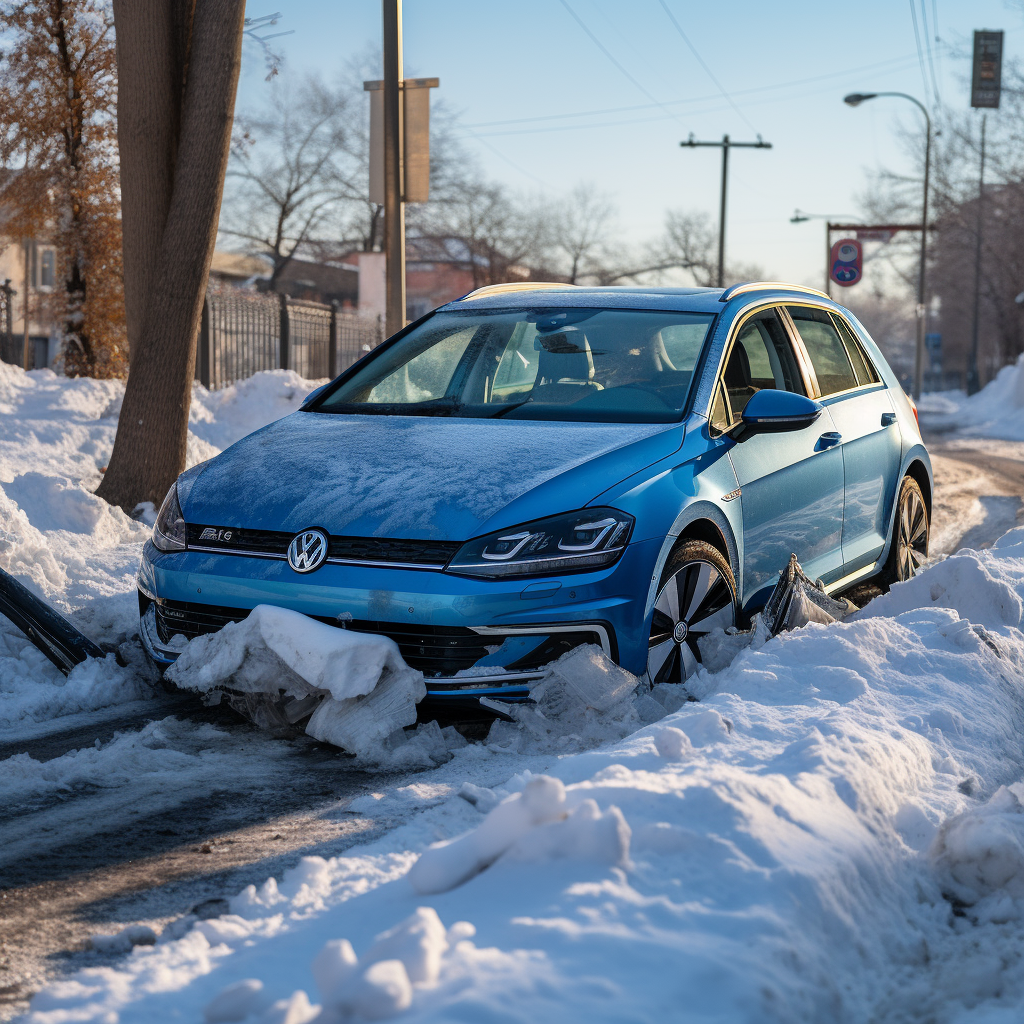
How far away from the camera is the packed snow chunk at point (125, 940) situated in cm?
261

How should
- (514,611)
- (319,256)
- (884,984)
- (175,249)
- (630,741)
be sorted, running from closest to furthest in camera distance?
(884,984), (630,741), (514,611), (175,249), (319,256)

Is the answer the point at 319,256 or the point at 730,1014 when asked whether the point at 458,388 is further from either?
the point at 319,256

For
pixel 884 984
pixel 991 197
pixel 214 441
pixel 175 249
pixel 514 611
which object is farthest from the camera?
pixel 991 197

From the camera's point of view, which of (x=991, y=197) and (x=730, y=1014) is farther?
(x=991, y=197)

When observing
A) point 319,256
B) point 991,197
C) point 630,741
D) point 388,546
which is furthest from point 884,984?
point 319,256

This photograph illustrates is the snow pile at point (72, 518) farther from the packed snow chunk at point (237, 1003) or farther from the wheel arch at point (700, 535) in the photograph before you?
the packed snow chunk at point (237, 1003)

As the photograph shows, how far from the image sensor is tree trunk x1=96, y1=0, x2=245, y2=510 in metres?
8.23

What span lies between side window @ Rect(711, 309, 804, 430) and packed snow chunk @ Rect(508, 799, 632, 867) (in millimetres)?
2542

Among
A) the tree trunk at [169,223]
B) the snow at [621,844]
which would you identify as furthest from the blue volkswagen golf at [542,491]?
the tree trunk at [169,223]

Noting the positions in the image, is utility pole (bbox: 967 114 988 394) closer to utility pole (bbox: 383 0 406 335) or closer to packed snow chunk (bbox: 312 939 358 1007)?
utility pole (bbox: 383 0 406 335)

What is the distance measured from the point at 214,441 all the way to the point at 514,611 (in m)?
9.78

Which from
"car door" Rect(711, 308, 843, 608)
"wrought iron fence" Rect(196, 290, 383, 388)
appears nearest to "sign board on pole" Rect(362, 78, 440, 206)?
"wrought iron fence" Rect(196, 290, 383, 388)

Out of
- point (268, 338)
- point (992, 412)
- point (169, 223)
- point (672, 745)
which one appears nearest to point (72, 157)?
point (268, 338)

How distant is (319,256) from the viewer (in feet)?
206
